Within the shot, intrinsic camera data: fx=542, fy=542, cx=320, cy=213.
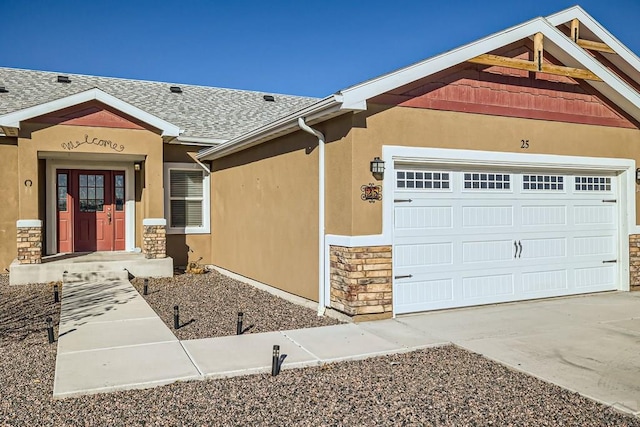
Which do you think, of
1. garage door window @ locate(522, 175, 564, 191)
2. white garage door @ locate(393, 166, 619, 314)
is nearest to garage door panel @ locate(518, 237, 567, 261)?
white garage door @ locate(393, 166, 619, 314)

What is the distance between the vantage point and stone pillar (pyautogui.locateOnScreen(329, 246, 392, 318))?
7.26 m

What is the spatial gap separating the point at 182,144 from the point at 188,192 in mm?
1203

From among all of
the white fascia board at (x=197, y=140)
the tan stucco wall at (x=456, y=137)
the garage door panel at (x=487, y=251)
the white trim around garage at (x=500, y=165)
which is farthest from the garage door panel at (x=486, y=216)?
the white fascia board at (x=197, y=140)

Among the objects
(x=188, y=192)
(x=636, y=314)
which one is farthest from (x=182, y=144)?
(x=636, y=314)

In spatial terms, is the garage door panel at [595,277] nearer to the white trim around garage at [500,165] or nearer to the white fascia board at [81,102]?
the white trim around garage at [500,165]

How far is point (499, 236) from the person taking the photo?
853 centimetres

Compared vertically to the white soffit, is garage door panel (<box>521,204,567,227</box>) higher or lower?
lower

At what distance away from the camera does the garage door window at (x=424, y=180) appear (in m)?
7.74

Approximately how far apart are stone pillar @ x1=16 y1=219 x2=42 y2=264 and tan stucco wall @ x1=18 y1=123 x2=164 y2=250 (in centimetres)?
20

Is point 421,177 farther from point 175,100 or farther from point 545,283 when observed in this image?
point 175,100

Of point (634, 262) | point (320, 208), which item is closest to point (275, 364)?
point (320, 208)

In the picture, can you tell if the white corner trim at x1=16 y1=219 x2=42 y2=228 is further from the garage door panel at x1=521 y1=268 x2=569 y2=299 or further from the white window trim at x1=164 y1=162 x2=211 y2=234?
the garage door panel at x1=521 y1=268 x2=569 y2=299

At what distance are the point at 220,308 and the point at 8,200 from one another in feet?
22.0

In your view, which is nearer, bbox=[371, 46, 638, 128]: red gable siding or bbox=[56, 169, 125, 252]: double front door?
bbox=[371, 46, 638, 128]: red gable siding
